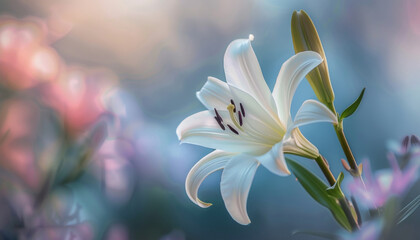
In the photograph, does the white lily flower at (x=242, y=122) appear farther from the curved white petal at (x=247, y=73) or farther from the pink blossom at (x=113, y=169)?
the pink blossom at (x=113, y=169)

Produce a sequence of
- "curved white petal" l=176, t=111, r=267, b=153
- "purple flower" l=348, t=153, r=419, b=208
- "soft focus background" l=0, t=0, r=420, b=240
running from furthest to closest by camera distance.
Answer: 1. "soft focus background" l=0, t=0, r=420, b=240
2. "curved white petal" l=176, t=111, r=267, b=153
3. "purple flower" l=348, t=153, r=419, b=208

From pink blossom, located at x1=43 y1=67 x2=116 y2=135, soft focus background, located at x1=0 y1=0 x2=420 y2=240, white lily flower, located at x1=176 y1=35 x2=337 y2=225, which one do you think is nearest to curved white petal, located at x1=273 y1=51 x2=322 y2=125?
white lily flower, located at x1=176 y1=35 x2=337 y2=225

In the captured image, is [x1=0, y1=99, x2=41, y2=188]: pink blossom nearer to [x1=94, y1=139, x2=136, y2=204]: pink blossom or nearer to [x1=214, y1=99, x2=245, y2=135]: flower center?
[x1=94, y1=139, x2=136, y2=204]: pink blossom

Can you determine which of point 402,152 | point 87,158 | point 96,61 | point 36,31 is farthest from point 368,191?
point 96,61

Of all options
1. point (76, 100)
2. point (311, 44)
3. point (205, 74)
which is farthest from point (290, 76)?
point (205, 74)

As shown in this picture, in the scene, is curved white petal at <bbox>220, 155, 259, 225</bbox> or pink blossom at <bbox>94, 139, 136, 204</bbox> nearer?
curved white petal at <bbox>220, 155, 259, 225</bbox>

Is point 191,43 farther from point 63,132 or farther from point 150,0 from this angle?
point 63,132

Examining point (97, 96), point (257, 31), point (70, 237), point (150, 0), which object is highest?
point (150, 0)

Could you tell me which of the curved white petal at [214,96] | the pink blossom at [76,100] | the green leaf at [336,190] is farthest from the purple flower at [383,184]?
the pink blossom at [76,100]
